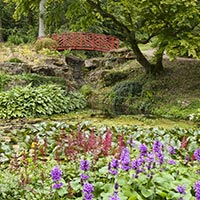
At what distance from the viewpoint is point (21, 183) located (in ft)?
10.8

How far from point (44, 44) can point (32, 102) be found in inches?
352

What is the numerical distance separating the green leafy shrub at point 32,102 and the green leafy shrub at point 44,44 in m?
7.41

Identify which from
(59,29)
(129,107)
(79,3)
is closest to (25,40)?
(59,29)

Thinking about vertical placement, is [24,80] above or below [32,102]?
above

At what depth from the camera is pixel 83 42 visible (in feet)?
71.9

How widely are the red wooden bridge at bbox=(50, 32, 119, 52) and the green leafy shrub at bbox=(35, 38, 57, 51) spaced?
1.13 metres

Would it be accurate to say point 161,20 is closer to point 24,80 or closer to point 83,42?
point 24,80

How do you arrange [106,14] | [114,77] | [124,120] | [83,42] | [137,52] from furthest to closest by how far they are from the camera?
1. [83,42]
2. [114,77]
3. [137,52]
4. [106,14]
5. [124,120]

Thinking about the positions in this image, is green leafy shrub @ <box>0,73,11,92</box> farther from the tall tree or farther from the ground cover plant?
the ground cover plant

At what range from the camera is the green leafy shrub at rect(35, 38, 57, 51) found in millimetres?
19234

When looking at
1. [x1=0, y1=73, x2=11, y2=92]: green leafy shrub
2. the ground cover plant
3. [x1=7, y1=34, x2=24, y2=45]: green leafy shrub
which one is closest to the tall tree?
[x1=0, y1=73, x2=11, y2=92]: green leafy shrub

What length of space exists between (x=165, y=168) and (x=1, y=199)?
1.53 metres

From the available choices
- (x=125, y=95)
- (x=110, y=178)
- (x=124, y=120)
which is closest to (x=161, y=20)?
(x=125, y=95)

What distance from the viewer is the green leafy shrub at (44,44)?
757 inches
